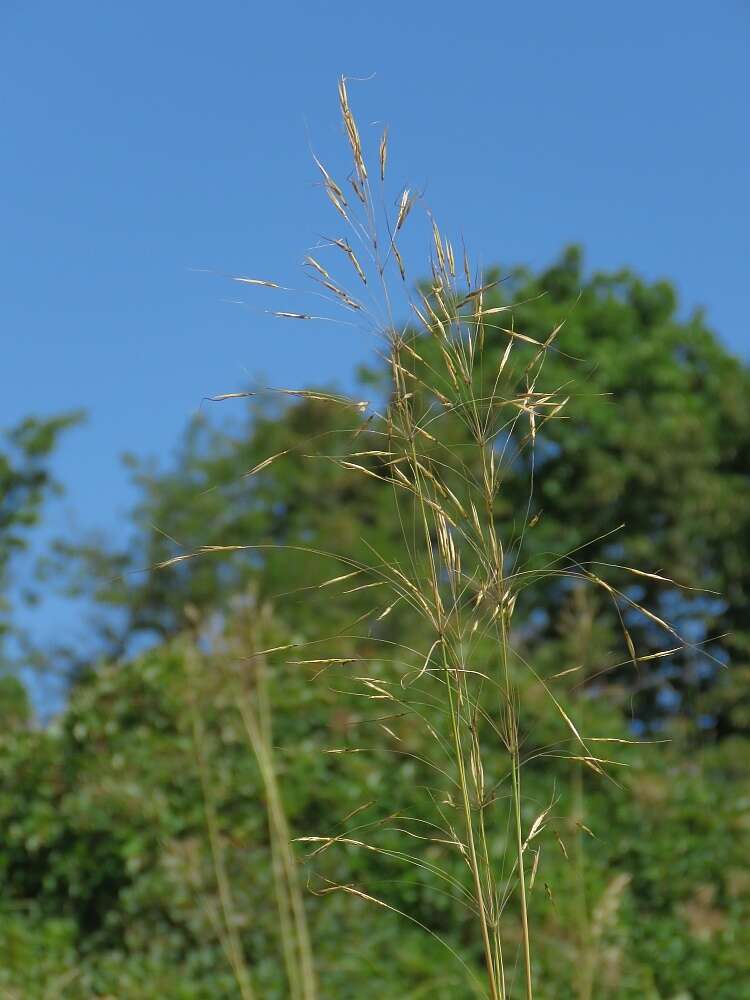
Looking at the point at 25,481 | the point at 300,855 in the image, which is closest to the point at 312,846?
the point at 300,855

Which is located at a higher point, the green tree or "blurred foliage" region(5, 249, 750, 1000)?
the green tree

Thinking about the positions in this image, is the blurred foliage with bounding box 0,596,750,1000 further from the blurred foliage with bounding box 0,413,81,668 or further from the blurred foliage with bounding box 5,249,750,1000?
the blurred foliage with bounding box 0,413,81,668

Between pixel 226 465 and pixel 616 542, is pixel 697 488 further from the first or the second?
pixel 226 465

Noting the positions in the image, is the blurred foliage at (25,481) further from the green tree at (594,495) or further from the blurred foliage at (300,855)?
the blurred foliage at (300,855)

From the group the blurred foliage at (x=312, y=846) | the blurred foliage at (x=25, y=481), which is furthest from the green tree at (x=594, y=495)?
the blurred foliage at (x=312, y=846)

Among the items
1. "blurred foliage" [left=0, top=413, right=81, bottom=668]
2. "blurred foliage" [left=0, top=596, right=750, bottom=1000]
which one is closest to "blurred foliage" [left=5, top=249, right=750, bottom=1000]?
"blurred foliage" [left=0, top=596, right=750, bottom=1000]

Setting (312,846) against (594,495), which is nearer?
(312,846)

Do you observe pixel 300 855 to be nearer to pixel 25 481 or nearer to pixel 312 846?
pixel 312 846

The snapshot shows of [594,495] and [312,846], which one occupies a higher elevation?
[594,495]

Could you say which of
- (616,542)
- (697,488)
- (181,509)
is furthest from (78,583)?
(697,488)

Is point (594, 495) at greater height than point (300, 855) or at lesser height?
greater

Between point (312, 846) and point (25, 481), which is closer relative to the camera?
point (312, 846)

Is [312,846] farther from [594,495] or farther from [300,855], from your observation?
[594,495]

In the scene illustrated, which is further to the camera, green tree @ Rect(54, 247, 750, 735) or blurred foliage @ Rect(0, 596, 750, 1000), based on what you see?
green tree @ Rect(54, 247, 750, 735)
